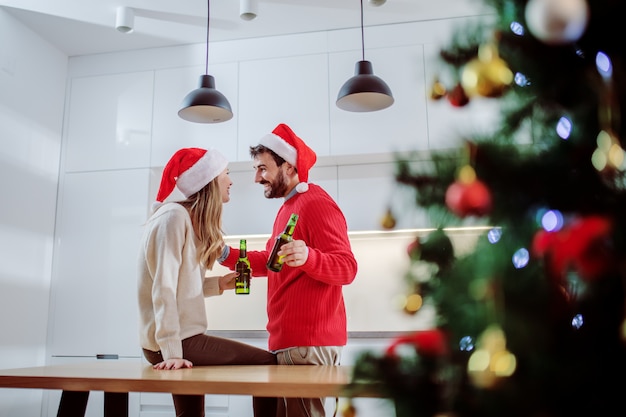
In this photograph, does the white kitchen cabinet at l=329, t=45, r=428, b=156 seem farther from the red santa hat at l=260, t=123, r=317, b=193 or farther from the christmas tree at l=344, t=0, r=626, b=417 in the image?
the christmas tree at l=344, t=0, r=626, b=417

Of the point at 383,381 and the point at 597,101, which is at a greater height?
the point at 597,101

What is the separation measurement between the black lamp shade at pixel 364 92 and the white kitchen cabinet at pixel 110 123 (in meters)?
1.75

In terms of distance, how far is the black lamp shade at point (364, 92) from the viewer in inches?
101

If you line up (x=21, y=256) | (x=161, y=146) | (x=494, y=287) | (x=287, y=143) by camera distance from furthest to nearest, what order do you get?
1. (x=161, y=146)
2. (x=21, y=256)
3. (x=287, y=143)
4. (x=494, y=287)

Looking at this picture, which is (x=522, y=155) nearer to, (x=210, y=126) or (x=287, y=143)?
(x=287, y=143)

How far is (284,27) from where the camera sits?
3703mm

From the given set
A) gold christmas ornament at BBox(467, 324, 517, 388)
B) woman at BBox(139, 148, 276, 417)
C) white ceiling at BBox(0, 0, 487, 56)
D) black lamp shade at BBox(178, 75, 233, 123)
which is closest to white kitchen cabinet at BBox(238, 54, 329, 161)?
white ceiling at BBox(0, 0, 487, 56)

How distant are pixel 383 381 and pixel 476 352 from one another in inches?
3.9

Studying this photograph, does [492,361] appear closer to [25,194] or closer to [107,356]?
[107,356]

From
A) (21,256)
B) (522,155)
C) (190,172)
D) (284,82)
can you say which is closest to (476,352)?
(522,155)

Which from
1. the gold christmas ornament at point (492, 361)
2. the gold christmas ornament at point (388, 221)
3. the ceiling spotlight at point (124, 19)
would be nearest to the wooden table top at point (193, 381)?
the gold christmas ornament at point (388, 221)

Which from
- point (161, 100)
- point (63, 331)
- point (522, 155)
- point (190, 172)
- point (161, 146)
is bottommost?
point (63, 331)

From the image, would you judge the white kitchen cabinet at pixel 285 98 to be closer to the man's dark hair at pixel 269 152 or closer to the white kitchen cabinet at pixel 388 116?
the white kitchen cabinet at pixel 388 116

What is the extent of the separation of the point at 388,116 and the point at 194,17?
1.47 m
